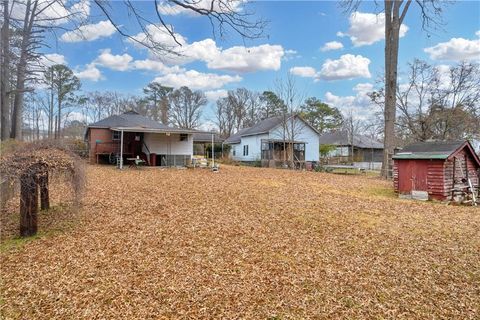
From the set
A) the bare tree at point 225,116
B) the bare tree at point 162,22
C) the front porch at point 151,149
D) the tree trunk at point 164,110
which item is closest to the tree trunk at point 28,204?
the bare tree at point 162,22

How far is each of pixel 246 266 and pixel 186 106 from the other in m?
46.4

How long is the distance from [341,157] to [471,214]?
31.0m

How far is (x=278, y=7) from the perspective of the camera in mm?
5566

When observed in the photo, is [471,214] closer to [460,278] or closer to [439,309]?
[460,278]

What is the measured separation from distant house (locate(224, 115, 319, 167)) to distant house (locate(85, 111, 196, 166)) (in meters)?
8.06

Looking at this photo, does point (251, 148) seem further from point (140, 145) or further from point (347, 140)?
point (347, 140)

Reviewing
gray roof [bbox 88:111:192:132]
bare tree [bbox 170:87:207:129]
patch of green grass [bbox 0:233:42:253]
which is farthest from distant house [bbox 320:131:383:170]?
patch of green grass [bbox 0:233:42:253]

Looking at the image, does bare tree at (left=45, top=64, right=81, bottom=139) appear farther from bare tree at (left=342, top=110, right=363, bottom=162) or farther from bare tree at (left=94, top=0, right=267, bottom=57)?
bare tree at (left=342, top=110, right=363, bottom=162)

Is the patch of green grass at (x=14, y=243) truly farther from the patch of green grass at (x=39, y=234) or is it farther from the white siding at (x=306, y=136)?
the white siding at (x=306, y=136)

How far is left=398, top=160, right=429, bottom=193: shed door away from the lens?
32.6ft

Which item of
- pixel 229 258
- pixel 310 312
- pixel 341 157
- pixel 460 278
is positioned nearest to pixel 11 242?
pixel 229 258

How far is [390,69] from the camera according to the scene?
1585 cm

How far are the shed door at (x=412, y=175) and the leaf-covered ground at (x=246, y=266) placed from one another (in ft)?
9.81

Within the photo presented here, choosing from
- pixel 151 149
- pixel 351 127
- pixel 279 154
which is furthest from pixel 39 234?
A: pixel 351 127
